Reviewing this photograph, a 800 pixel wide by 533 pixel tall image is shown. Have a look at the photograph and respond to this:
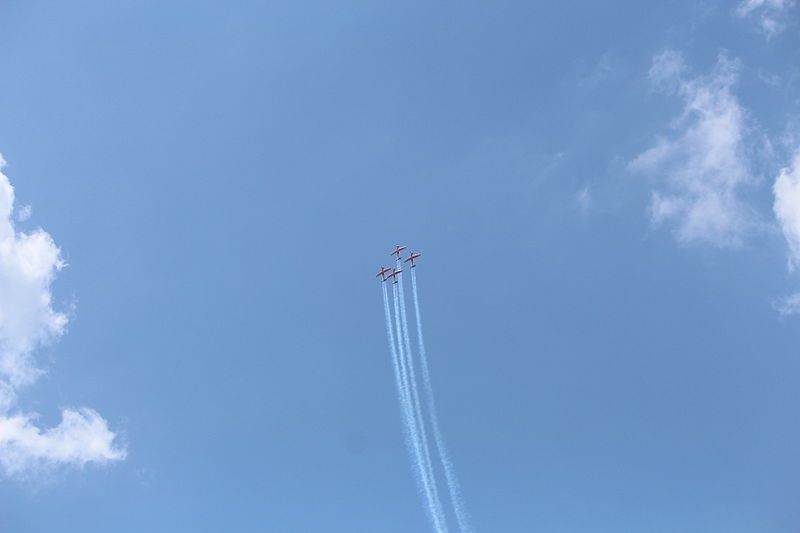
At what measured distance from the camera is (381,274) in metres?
91.9
